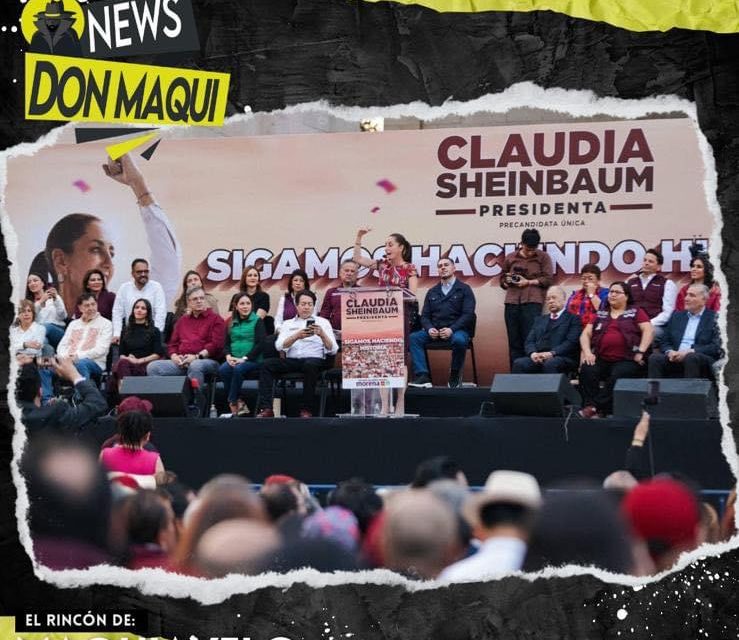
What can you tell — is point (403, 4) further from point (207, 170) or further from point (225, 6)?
point (207, 170)

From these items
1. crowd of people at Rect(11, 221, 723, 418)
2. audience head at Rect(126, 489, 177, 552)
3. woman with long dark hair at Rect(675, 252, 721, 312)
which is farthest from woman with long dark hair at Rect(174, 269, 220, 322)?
woman with long dark hair at Rect(675, 252, 721, 312)

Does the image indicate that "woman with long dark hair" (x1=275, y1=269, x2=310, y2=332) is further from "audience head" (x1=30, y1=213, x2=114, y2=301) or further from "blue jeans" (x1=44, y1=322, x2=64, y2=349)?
"blue jeans" (x1=44, y1=322, x2=64, y2=349)

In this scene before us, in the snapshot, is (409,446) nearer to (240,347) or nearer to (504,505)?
(504,505)

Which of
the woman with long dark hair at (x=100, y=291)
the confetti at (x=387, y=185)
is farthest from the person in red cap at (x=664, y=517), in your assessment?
the woman with long dark hair at (x=100, y=291)

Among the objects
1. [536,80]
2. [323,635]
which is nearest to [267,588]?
[323,635]

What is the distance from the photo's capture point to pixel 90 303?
8.95 meters

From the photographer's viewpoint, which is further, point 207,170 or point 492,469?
point 207,170

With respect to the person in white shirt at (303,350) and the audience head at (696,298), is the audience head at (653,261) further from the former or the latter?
the person in white shirt at (303,350)

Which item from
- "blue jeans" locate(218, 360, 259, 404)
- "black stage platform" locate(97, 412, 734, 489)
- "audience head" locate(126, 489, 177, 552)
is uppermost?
"blue jeans" locate(218, 360, 259, 404)

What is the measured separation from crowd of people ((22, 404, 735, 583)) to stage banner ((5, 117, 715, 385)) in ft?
3.07

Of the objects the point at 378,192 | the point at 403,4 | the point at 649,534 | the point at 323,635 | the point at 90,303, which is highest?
the point at 403,4

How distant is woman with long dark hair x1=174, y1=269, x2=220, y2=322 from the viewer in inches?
352

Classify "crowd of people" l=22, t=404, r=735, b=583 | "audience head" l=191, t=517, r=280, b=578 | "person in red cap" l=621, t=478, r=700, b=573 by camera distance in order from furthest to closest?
"audience head" l=191, t=517, r=280, b=578 → "crowd of people" l=22, t=404, r=735, b=583 → "person in red cap" l=621, t=478, r=700, b=573

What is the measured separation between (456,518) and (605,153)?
6.85ft
